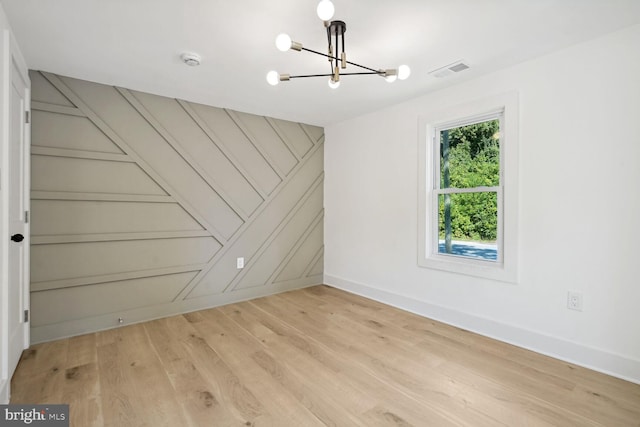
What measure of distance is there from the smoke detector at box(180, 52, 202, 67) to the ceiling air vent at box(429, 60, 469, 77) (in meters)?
1.94

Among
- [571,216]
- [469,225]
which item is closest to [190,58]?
[469,225]

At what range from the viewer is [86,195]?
2773mm

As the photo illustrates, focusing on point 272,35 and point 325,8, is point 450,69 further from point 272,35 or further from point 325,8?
point 325,8

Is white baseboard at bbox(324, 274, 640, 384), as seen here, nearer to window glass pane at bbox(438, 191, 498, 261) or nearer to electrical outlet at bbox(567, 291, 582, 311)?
electrical outlet at bbox(567, 291, 582, 311)

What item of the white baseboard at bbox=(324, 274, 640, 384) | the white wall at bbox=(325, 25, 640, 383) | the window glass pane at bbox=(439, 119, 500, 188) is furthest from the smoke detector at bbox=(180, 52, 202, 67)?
the white baseboard at bbox=(324, 274, 640, 384)

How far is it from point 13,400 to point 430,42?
347 centimetres

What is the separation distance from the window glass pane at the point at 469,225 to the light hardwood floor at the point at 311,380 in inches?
30.0

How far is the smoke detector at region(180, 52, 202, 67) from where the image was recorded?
2371 mm

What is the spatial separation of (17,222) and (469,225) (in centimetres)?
372

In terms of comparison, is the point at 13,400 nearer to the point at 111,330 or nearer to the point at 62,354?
the point at 62,354

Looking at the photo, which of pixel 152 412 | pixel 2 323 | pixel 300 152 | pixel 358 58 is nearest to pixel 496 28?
pixel 358 58

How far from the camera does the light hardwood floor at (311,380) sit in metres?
1.68

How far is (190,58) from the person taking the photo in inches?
94.7

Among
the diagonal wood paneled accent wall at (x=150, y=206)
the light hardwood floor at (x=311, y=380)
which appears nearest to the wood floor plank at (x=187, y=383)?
the light hardwood floor at (x=311, y=380)
